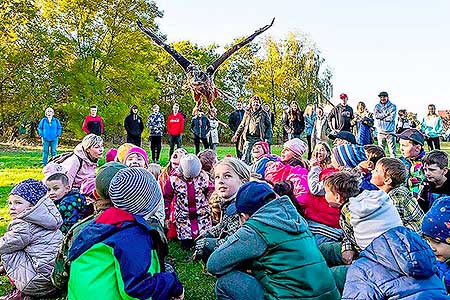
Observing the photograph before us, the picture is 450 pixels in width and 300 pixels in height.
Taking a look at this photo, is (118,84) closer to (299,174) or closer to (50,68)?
(50,68)

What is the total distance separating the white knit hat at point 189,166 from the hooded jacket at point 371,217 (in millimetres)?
3785

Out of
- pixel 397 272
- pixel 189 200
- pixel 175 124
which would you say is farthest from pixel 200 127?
pixel 397 272

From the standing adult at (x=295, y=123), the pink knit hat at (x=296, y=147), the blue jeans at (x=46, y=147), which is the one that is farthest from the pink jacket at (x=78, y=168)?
the standing adult at (x=295, y=123)

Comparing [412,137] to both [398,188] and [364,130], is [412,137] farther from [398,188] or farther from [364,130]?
[364,130]

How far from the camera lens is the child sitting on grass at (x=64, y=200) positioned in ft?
19.3

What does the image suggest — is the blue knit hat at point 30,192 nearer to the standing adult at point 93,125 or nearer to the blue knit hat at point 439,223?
the blue knit hat at point 439,223

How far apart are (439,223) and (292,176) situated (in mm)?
2886

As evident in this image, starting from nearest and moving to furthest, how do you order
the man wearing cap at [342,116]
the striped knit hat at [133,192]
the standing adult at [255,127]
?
the striped knit hat at [133,192]
the standing adult at [255,127]
the man wearing cap at [342,116]

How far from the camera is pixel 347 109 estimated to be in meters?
17.1

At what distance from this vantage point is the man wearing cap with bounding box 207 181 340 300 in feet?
12.1

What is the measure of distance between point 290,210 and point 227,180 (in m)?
1.60

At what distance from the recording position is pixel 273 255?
372 centimetres

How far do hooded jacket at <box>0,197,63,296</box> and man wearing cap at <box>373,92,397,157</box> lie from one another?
12.0 meters

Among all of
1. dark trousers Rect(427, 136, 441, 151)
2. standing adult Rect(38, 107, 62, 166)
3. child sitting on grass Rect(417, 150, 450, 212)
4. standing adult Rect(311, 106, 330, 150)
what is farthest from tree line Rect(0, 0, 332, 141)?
child sitting on grass Rect(417, 150, 450, 212)
